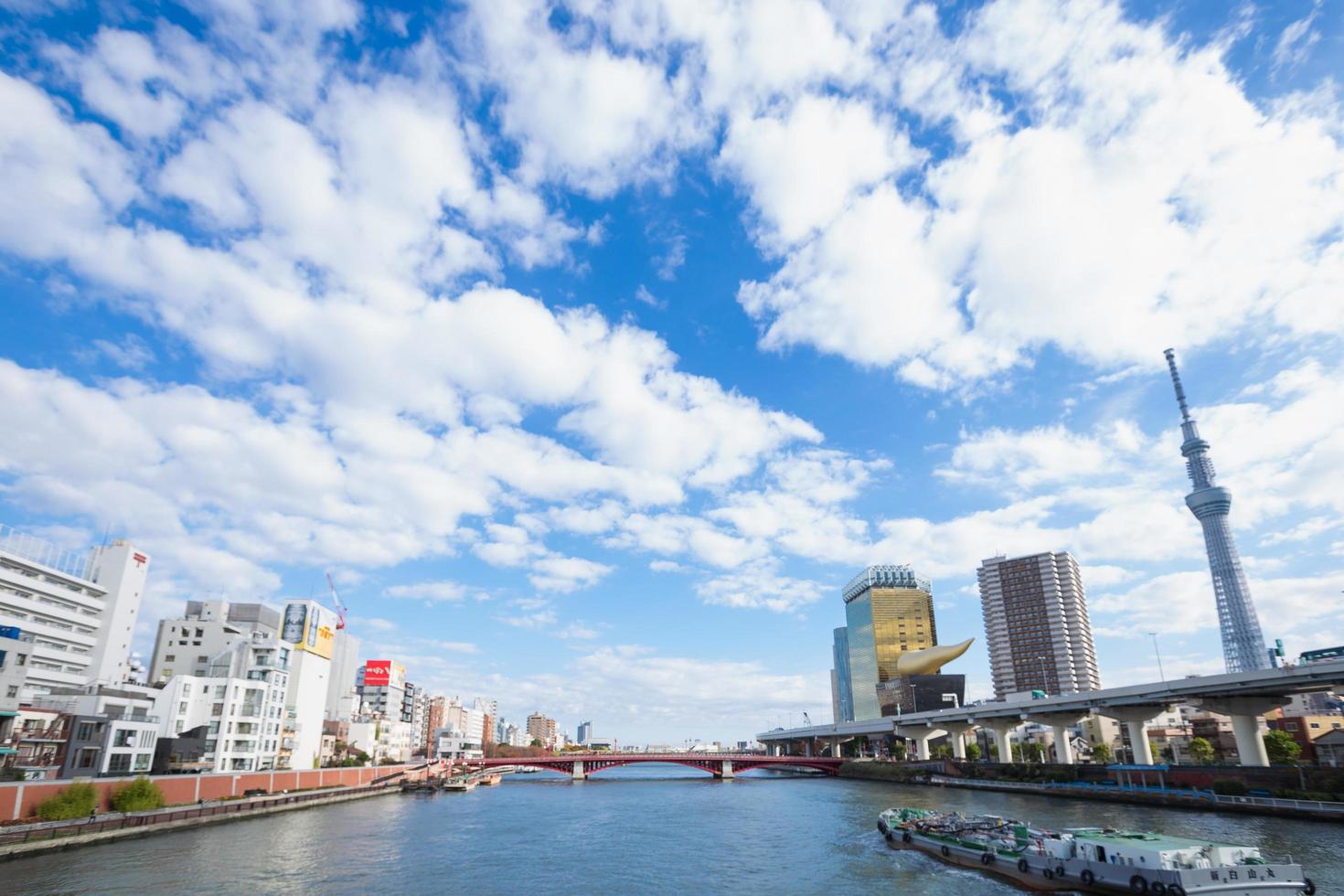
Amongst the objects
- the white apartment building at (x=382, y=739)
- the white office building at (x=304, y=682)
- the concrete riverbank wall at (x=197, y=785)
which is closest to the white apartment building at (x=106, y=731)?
the concrete riverbank wall at (x=197, y=785)

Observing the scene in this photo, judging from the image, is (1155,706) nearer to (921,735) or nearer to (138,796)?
(921,735)

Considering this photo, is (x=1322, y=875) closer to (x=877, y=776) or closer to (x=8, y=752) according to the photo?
(x=8, y=752)

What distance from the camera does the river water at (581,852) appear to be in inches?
1582

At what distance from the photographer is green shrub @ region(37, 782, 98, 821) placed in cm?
4906

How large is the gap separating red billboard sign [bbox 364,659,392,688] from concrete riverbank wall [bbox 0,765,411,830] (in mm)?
77411

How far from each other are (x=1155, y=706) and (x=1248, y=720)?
496 inches

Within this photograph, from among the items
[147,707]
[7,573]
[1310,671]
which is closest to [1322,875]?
[1310,671]

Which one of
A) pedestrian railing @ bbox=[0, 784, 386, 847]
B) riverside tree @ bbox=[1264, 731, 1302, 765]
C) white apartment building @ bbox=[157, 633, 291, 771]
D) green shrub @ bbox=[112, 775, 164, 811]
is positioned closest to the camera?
pedestrian railing @ bbox=[0, 784, 386, 847]

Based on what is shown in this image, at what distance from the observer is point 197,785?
6631cm

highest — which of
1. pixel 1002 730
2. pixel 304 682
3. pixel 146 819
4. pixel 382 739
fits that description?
pixel 304 682

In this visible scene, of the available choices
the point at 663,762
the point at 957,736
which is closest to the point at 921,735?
the point at 957,736

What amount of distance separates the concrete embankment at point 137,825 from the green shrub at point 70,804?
1.41 meters

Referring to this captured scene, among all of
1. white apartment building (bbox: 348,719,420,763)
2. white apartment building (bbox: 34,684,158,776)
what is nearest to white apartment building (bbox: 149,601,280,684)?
white apartment building (bbox: 34,684,158,776)

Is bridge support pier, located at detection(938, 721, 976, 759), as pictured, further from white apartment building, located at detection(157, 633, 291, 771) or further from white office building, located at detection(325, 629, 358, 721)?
white office building, located at detection(325, 629, 358, 721)
